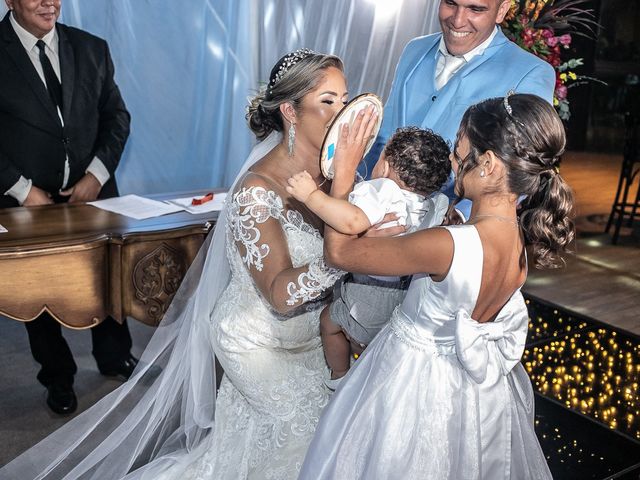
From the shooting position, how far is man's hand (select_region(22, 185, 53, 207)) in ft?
13.0

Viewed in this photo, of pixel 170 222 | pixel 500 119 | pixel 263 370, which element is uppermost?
pixel 500 119

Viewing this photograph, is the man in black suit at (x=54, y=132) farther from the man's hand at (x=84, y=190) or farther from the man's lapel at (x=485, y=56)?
the man's lapel at (x=485, y=56)

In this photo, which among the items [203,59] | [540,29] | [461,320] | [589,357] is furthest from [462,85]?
[203,59]

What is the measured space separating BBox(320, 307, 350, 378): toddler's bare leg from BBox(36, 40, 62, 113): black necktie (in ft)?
6.83

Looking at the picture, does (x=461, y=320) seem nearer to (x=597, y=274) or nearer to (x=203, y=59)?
(x=203, y=59)

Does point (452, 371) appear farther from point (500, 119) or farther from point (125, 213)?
point (125, 213)

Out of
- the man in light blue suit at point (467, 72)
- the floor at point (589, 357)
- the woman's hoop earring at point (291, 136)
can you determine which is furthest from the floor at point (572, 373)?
the woman's hoop earring at point (291, 136)

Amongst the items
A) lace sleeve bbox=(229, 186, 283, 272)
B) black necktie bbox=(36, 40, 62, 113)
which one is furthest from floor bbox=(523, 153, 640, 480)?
black necktie bbox=(36, 40, 62, 113)

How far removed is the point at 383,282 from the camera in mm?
2629

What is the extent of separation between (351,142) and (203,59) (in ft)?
12.1

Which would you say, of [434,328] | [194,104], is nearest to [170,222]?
[434,328]

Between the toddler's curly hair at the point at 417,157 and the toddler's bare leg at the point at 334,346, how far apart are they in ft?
2.13

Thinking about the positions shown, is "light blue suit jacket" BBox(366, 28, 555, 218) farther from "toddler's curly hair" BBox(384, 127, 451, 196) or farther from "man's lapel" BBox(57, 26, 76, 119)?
"man's lapel" BBox(57, 26, 76, 119)

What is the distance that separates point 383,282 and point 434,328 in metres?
0.39
